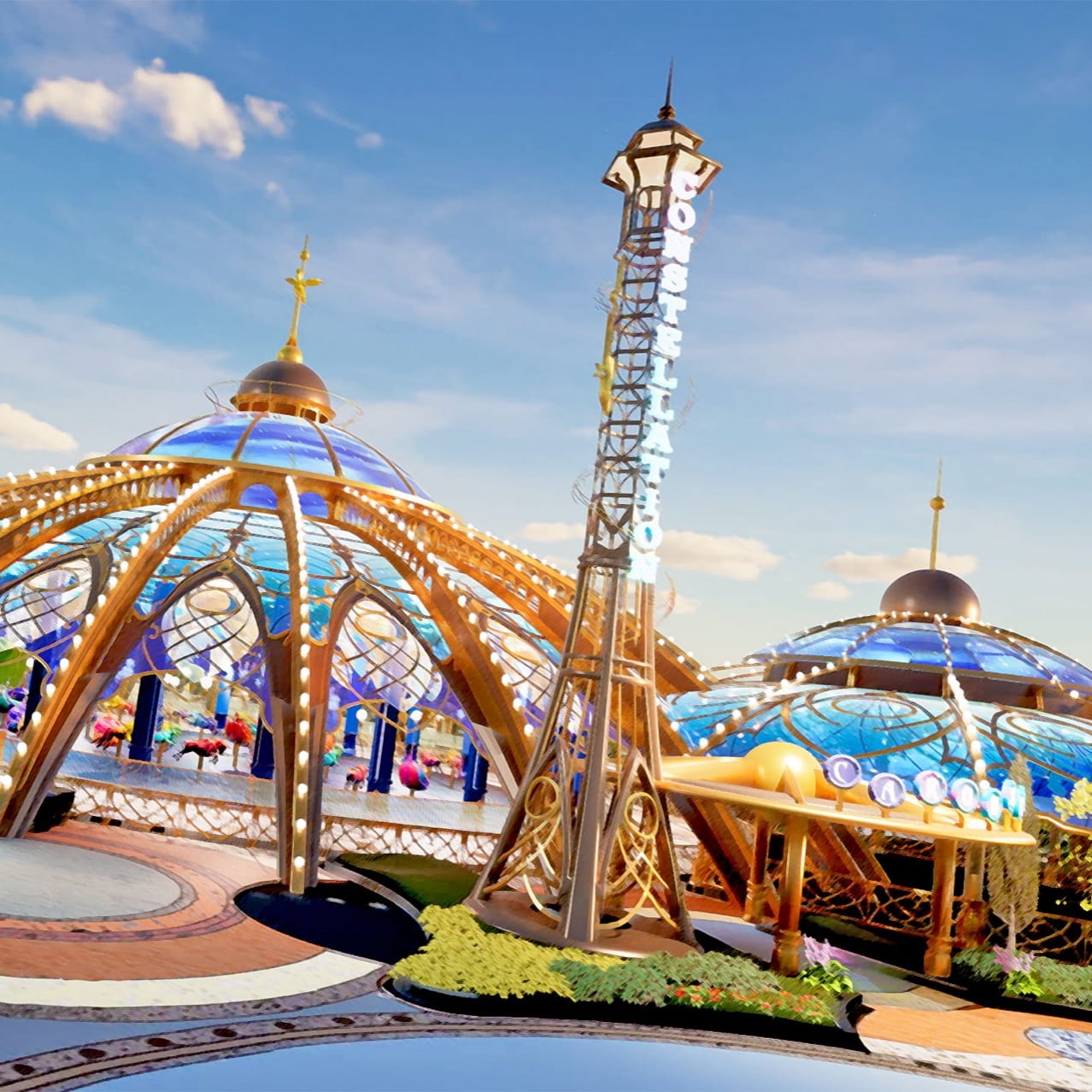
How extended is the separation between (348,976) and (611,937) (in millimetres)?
3328

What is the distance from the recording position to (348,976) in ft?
36.2

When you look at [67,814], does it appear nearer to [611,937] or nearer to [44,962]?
[44,962]

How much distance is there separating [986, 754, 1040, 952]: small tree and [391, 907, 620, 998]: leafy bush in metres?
6.90

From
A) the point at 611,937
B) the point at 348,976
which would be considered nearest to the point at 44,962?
the point at 348,976

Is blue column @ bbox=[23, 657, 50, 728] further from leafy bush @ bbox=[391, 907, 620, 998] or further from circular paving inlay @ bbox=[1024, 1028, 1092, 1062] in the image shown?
circular paving inlay @ bbox=[1024, 1028, 1092, 1062]

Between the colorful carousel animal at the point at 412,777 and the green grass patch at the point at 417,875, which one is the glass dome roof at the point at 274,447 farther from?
the green grass patch at the point at 417,875

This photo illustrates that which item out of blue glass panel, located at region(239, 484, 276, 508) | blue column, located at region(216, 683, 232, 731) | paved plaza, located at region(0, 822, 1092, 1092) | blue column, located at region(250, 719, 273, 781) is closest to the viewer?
paved plaza, located at region(0, 822, 1092, 1092)

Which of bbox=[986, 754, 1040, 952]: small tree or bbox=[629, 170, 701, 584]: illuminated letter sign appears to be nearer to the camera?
bbox=[629, 170, 701, 584]: illuminated letter sign

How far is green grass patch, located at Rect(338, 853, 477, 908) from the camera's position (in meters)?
15.3

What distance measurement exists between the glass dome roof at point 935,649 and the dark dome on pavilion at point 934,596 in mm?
551

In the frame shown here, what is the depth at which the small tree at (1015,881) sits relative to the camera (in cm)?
1542

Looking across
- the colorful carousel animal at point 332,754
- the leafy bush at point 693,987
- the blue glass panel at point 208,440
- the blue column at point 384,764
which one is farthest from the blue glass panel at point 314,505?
the colorful carousel animal at point 332,754

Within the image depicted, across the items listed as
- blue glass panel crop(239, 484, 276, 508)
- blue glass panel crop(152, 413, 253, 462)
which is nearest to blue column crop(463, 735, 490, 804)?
blue glass panel crop(239, 484, 276, 508)

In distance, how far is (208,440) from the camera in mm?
20609
